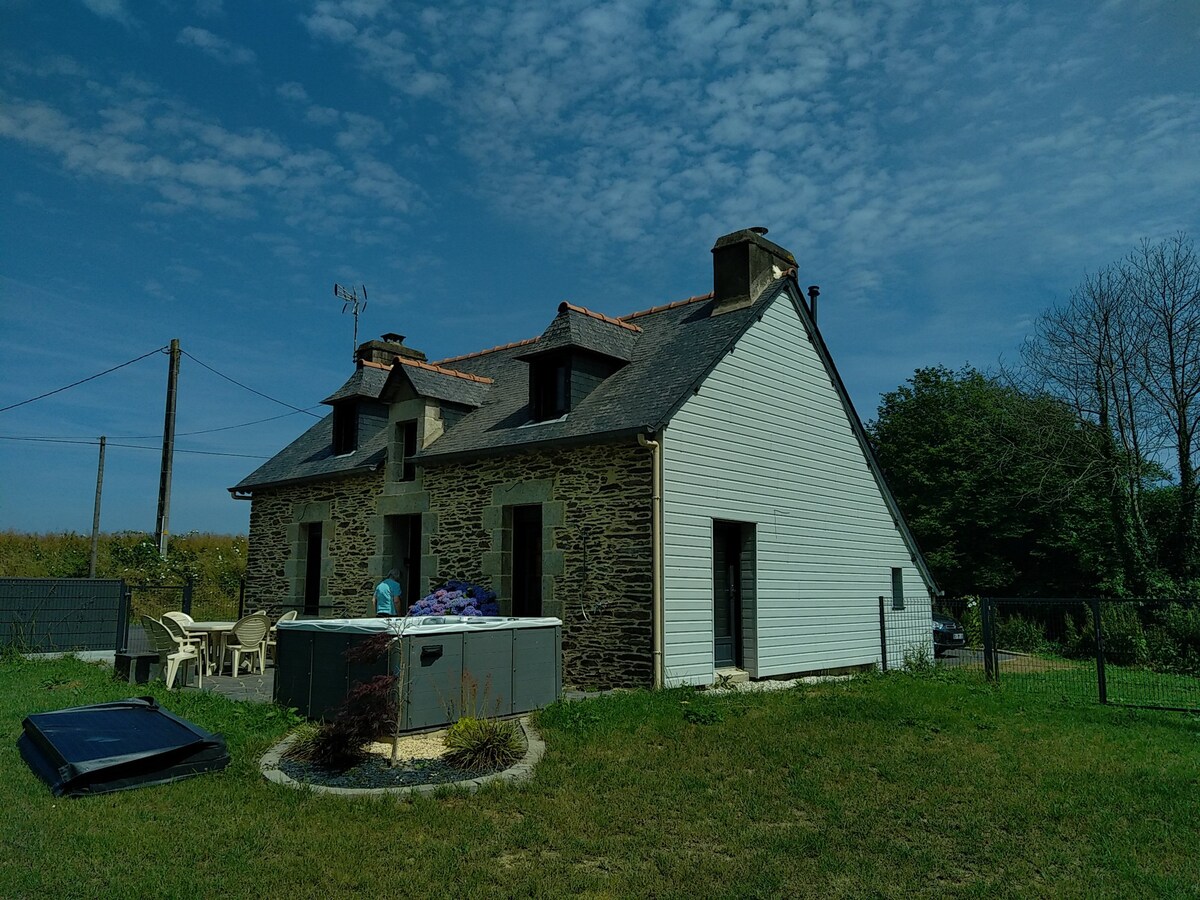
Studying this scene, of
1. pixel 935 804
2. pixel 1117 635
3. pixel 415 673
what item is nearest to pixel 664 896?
pixel 935 804

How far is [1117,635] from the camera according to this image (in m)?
18.6

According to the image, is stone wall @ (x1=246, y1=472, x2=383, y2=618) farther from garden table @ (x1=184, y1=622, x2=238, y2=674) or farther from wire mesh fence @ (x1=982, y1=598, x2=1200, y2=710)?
wire mesh fence @ (x1=982, y1=598, x2=1200, y2=710)

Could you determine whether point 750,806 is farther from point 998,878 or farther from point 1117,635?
point 1117,635

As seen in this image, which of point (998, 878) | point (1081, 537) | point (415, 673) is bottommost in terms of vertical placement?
point (998, 878)

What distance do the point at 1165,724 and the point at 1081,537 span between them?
19.7 meters

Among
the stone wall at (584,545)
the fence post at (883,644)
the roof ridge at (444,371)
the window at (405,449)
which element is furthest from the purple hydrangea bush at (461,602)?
the fence post at (883,644)

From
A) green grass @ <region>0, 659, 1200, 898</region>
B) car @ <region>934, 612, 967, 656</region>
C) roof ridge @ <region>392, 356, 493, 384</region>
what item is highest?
roof ridge @ <region>392, 356, 493, 384</region>

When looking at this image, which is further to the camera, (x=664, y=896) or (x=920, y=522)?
(x=920, y=522)

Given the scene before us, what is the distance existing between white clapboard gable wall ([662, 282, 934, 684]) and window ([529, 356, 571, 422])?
90.0 inches

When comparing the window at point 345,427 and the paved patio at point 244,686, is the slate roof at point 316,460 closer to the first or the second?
the window at point 345,427

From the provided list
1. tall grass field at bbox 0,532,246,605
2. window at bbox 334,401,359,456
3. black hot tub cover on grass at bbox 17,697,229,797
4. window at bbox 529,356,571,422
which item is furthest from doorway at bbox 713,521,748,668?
tall grass field at bbox 0,532,246,605

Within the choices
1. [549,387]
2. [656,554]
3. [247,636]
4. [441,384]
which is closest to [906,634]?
[656,554]

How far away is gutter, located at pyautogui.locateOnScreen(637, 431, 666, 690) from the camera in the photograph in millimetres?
11031

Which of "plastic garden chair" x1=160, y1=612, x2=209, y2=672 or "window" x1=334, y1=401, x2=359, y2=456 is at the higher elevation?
"window" x1=334, y1=401, x2=359, y2=456
